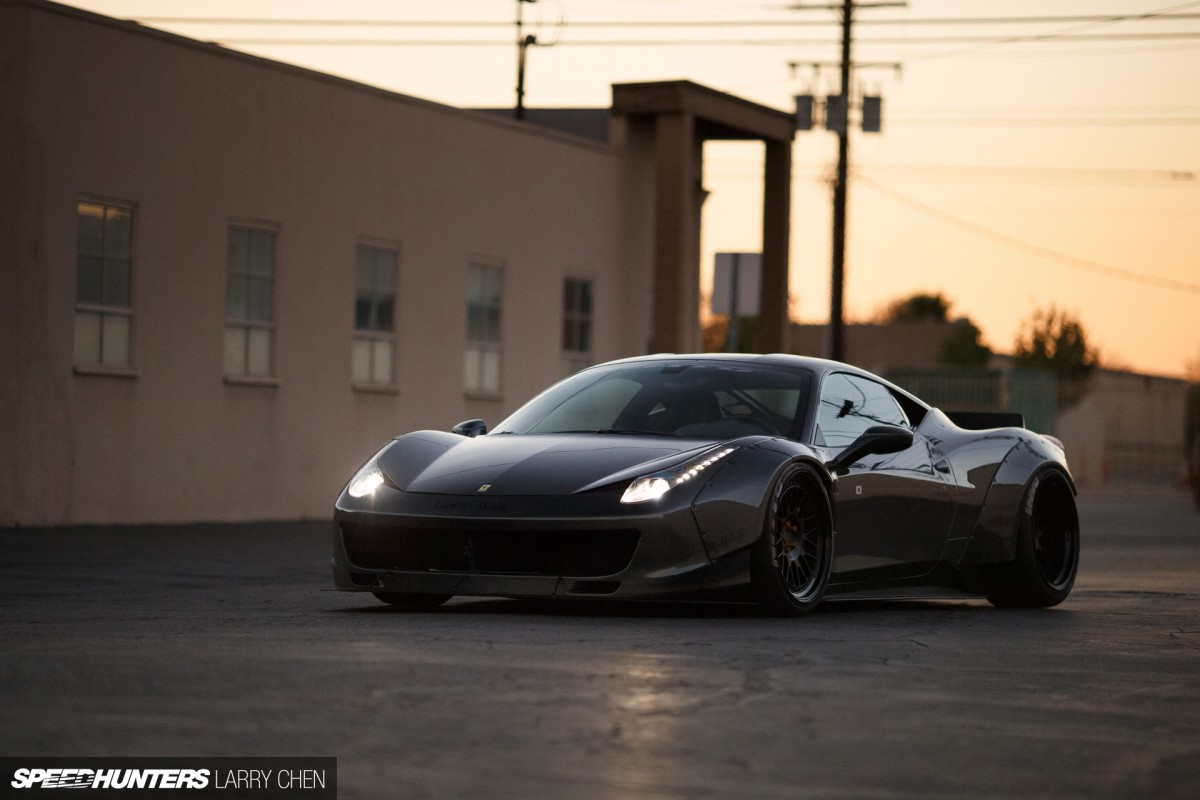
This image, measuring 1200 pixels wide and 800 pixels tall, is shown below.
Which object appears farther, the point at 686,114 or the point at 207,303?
the point at 686,114

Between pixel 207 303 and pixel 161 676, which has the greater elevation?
pixel 207 303

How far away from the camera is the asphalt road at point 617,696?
500cm

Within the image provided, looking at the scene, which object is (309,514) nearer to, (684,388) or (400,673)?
(684,388)

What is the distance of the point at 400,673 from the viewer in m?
6.54

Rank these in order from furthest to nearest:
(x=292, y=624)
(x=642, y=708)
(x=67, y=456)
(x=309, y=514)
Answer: (x=309, y=514), (x=67, y=456), (x=292, y=624), (x=642, y=708)

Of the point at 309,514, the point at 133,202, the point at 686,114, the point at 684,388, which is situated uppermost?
the point at 686,114

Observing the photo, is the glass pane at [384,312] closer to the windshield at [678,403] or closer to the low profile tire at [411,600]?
the windshield at [678,403]

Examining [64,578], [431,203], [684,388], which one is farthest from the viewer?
[431,203]

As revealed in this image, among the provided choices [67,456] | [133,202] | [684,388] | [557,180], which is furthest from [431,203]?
[684,388]

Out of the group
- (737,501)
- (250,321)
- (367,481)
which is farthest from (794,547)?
(250,321)

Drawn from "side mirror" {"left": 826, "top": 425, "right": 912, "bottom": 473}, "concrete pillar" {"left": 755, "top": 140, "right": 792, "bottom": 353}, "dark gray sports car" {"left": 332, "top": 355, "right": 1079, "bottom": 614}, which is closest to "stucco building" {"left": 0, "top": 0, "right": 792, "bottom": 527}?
"concrete pillar" {"left": 755, "top": 140, "right": 792, "bottom": 353}

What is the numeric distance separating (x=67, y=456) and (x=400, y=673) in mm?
12743

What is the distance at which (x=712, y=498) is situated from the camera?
8914mm

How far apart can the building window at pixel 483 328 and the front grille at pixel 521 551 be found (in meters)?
16.6
